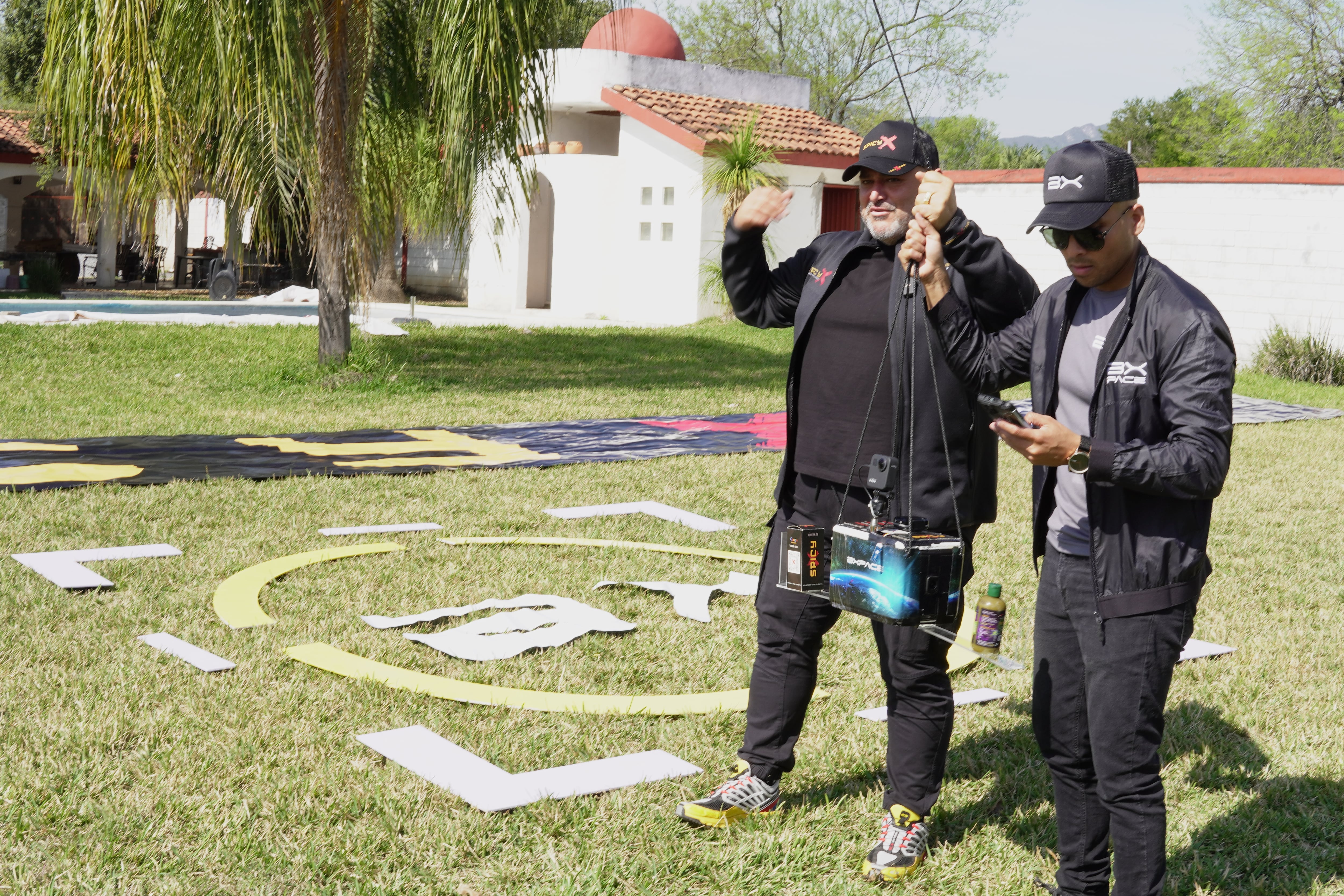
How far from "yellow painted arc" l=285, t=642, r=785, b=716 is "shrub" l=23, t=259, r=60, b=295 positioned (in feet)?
76.3

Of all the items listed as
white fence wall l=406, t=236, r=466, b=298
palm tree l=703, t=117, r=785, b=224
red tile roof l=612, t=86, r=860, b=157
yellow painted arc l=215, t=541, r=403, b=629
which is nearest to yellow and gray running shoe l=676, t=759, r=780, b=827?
yellow painted arc l=215, t=541, r=403, b=629

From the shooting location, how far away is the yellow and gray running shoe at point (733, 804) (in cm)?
373

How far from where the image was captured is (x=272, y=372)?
14.4m

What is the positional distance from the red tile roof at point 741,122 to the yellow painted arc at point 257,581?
58.7ft

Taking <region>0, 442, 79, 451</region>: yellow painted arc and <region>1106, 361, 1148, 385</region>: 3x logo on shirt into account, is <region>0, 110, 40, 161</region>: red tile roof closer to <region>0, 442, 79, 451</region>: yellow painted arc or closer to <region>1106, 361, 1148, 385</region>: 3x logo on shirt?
<region>0, 442, 79, 451</region>: yellow painted arc

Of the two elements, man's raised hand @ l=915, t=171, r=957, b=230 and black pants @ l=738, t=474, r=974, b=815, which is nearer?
man's raised hand @ l=915, t=171, r=957, b=230

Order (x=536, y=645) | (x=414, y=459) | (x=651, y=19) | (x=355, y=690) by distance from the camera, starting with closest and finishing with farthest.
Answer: (x=355, y=690) < (x=536, y=645) < (x=414, y=459) < (x=651, y=19)

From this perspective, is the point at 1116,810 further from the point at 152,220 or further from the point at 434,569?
the point at 152,220

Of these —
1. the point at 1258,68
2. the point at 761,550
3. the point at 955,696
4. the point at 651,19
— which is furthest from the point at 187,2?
the point at 1258,68

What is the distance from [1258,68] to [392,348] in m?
32.7

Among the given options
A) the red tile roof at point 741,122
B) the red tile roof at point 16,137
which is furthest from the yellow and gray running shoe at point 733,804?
the red tile roof at point 16,137

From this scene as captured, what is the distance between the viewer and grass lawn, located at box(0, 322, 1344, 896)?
11.5 ft

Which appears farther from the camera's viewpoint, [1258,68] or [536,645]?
[1258,68]

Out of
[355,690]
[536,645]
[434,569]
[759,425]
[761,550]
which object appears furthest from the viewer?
[759,425]
